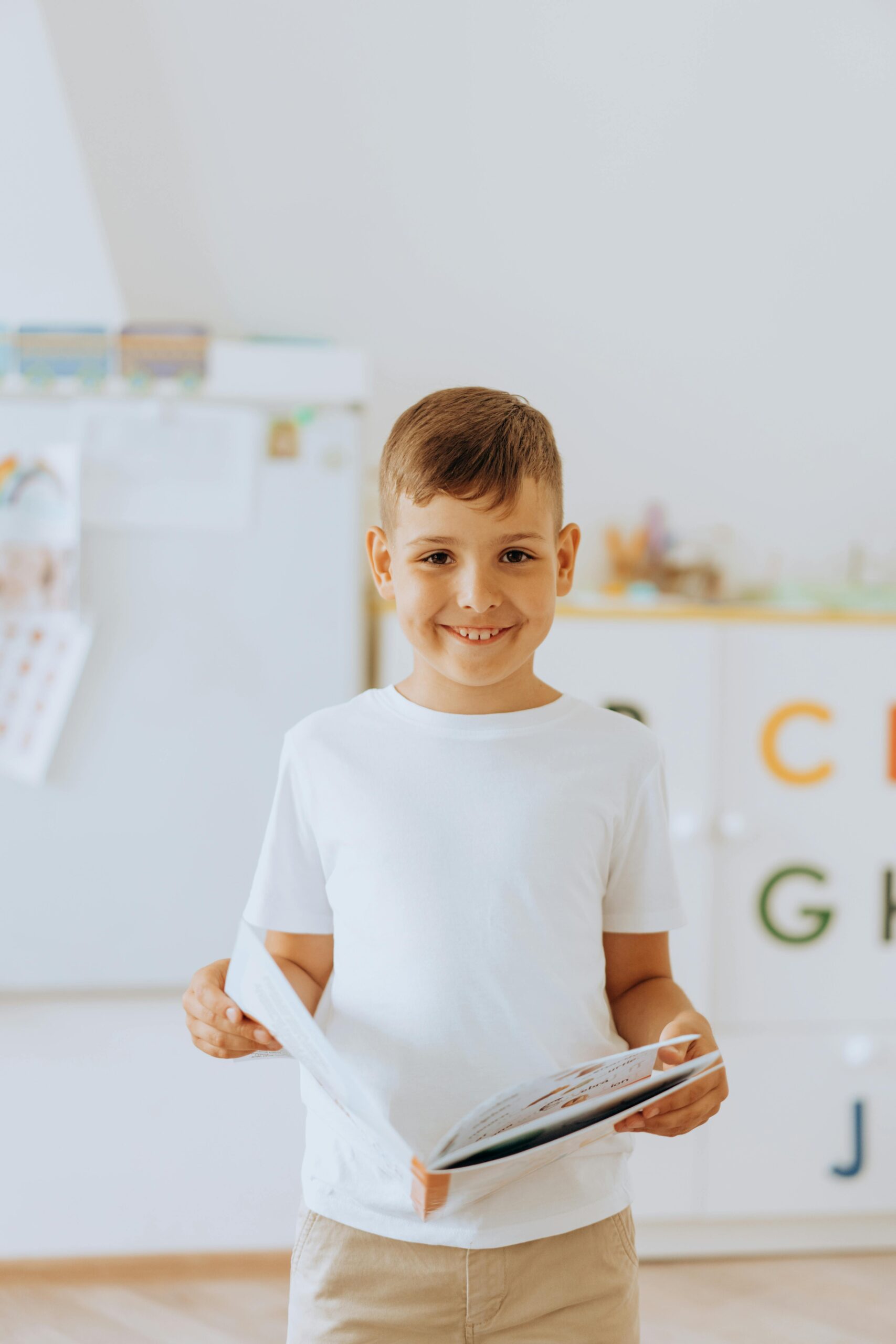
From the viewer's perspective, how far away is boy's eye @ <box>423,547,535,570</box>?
748 mm

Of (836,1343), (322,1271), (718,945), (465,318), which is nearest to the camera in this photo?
(322,1271)

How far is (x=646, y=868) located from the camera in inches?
31.2

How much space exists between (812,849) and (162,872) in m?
1.04

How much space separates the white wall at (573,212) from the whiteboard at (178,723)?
45 cm

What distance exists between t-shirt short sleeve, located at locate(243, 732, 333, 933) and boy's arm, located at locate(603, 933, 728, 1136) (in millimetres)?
223

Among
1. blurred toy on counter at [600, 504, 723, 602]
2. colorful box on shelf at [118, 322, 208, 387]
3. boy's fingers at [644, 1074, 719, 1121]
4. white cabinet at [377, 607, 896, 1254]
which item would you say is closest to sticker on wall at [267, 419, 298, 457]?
colorful box on shelf at [118, 322, 208, 387]

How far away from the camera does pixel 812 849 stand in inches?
71.4

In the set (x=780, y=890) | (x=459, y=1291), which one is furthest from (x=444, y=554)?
(x=780, y=890)

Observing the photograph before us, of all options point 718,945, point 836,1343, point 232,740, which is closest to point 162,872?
point 232,740

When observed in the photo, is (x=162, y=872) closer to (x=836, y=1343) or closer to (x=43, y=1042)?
(x=43, y=1042)

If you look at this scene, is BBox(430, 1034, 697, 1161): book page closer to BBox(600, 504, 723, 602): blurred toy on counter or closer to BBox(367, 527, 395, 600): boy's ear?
BBox(367, 527, 395, 600): boy's ear

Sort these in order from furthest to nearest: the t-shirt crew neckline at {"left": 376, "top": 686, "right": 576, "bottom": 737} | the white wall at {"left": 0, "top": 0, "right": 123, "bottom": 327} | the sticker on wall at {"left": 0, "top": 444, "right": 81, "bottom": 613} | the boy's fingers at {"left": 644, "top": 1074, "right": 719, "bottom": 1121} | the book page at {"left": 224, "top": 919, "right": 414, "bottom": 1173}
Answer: the white wall at {"left": 0, "top": 0, "right": 123, "bottom": 327}
the sticker on wall at {"left": 0, "top": 444, "right": 81, "bottom": 613}
the t-shirt crew neckline at {"left": 376, "top": 686, "right": 576, "bottom": 737}
the boy's fingers at {"left": 644, "top": 1074, "right": 719, "bottom": 1121}
the book page at {"left": 224, "top": 919, "right": 414, "bottom": 1173}

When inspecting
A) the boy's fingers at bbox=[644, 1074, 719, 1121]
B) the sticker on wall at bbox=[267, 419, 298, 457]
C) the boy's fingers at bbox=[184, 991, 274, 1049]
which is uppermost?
the sticker on wall at bbox=[267, 419, 298, 457]

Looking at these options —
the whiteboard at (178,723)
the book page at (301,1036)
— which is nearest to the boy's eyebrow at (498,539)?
the book page at (301,1036)
